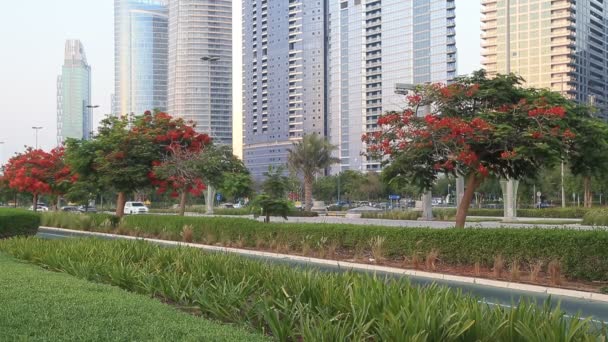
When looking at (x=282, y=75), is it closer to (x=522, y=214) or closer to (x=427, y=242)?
(x=522, y=214)

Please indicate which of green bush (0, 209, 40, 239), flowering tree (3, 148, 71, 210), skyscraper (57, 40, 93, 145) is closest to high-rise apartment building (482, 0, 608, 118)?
skyscraper (57, 40, 93, 145)

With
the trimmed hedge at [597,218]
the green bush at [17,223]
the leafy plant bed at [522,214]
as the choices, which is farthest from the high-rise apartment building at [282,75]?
the green bush at [17,223]

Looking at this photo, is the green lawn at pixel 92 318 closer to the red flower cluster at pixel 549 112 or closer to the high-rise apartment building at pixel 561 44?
the red flower cluster at pixel 549 112

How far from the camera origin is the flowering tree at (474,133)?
15336 millimetres

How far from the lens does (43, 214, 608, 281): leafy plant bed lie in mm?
13539

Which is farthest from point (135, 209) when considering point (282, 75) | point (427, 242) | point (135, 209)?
point (282, 75)

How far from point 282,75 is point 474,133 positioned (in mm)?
169041

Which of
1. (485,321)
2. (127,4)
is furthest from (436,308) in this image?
(127,4)

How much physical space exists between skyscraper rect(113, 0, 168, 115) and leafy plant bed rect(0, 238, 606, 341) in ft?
257

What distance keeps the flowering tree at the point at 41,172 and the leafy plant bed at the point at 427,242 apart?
18.8 metres

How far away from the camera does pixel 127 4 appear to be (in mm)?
107000

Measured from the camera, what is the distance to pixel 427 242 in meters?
16.5

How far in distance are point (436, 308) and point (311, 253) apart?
44.6 feet

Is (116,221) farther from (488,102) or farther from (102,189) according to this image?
(488,102)
